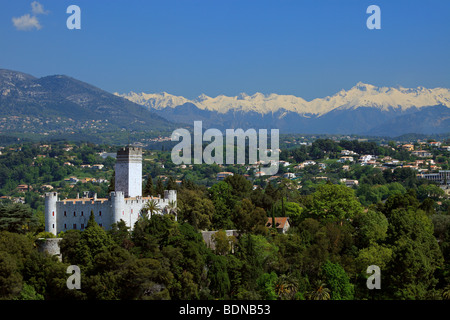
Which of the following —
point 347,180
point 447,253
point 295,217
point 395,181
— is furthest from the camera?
point 347,180

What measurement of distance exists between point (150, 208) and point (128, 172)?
10.5 ft

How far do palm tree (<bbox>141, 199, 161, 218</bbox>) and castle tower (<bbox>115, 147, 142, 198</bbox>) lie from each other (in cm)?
169

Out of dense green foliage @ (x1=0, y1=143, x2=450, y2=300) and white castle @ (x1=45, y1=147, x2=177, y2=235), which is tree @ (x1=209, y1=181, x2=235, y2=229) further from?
white castle @ (x1=45, y1=147, x2=177, y2=235)

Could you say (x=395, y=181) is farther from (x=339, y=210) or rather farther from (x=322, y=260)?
(x=322, y=260)

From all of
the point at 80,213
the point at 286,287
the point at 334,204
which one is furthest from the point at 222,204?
the point at 80,213

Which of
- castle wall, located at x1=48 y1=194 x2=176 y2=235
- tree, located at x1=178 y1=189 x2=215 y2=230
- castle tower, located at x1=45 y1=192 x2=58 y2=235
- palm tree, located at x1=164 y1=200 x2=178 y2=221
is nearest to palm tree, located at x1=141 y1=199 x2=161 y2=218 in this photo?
castle wall, located at x1=48 y1=194 x2=176 y2=235

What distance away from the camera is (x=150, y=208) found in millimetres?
46094

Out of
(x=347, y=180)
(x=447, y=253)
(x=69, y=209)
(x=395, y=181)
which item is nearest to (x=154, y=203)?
(x=69, y=209)

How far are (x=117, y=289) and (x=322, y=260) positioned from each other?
13496 millimetres

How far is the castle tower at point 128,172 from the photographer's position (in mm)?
47406

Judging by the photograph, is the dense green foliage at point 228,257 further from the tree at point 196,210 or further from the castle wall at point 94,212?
the castle wall at point 94,212

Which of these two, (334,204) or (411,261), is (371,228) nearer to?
(334,204)

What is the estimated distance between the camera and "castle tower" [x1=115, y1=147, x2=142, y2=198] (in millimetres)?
47406
